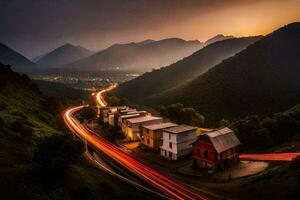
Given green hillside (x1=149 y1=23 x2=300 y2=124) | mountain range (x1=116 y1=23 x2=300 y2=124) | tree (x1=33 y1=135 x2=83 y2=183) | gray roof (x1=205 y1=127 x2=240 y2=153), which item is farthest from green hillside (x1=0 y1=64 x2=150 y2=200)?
green hillside (x1=149 y1=23 x2=300 y2=124)

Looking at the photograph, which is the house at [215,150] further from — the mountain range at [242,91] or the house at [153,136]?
the mountain range at [242,91]

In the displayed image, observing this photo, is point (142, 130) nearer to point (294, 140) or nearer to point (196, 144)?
point (196, 144)

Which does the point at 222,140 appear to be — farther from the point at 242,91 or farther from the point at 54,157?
the point at 242,91

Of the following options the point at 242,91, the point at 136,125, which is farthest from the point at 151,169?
the point at 242,91

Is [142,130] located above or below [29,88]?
below

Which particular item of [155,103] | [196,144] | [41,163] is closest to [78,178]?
[41,163]
